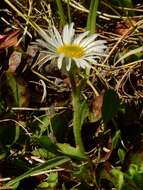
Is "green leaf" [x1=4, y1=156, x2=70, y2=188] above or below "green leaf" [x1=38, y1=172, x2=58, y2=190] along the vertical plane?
above

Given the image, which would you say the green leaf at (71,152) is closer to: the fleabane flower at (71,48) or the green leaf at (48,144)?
the green leaf at (48,144)

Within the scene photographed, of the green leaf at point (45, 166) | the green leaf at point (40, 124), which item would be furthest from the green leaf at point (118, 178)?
the green leaf at point (40, 124)

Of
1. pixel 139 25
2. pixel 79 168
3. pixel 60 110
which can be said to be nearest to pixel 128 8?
pixel 139 25

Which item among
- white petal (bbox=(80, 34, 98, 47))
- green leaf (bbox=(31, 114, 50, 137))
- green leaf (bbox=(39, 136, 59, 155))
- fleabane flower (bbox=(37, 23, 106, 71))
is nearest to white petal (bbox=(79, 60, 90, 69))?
fleabane flower (bbox=(37, 23, 106, 71))

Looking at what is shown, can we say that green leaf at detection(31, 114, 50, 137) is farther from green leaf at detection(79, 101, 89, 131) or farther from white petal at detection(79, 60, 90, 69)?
white petal at detection(79, 60, 90, 69)

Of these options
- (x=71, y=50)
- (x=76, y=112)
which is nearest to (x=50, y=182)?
(x=76, y=112)

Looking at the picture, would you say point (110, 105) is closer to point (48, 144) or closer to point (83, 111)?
point (83, 111)
